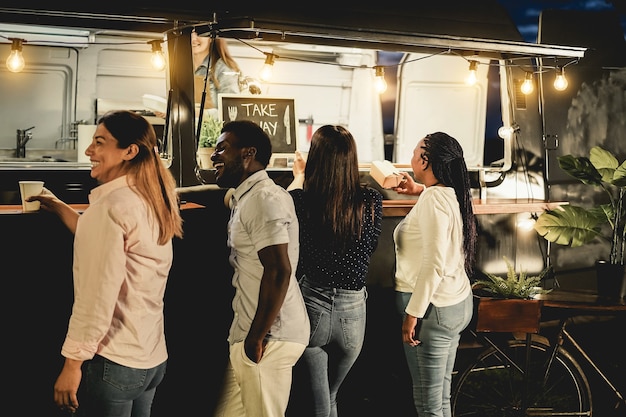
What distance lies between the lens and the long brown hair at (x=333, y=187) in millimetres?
3225

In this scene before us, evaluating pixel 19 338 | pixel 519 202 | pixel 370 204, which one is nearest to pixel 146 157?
pixel 370 204

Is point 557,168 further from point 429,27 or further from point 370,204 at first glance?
point 370,204

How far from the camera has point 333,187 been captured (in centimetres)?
324

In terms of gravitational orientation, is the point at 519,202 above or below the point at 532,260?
above

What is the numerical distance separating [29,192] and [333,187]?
1.49m

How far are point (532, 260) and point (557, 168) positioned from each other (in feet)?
2.84

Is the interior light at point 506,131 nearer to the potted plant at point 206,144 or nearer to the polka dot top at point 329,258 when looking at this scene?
the potted plant at point 206,144

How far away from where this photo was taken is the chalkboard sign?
5.24 m

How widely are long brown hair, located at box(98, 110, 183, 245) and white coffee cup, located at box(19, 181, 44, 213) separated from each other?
973 millimetres

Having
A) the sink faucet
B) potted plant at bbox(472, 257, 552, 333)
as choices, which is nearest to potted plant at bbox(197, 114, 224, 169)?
potted plant at bbox(472, 257, 552, 333)

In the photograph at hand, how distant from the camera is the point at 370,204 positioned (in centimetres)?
336

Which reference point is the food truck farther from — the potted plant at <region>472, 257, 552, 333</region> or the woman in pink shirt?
the woman in pink shirt

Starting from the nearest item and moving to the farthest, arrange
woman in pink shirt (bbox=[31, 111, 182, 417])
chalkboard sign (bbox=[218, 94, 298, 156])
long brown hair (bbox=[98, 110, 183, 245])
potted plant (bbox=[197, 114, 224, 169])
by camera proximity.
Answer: woman in pink shirt (bbox=[31, 111, 182, 417]) < long brown hair (bbox=[98, 110, 183, 245]) < potted plant (bbox=[197, 114, 224, 169]) < chalkboard sign (bbox=[218, 94, 298, 156])

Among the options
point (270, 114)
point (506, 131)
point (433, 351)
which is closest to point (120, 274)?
point (433, 351)
